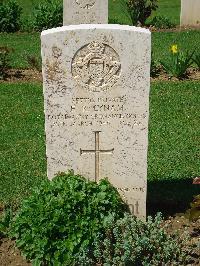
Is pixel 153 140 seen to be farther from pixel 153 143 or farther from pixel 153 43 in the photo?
pixel 153 43

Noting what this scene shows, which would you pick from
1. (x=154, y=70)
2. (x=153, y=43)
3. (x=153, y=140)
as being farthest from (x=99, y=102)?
(x=153, y=43)

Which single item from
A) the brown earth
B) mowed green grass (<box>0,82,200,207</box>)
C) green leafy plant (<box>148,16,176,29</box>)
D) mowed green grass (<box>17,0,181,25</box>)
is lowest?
the brown earth

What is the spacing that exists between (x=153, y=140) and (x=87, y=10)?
161 inches

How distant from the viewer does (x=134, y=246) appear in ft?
15.5

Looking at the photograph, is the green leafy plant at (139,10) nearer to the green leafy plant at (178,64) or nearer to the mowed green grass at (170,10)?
the mowed green grass at (170,10)

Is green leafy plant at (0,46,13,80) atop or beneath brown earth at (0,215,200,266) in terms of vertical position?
atop

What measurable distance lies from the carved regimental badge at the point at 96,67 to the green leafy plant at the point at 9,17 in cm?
1128

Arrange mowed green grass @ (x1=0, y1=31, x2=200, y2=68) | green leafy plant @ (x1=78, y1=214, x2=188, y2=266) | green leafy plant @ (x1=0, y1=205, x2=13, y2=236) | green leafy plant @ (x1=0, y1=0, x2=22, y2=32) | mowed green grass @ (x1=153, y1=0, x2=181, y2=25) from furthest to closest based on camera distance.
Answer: mowed green grass @ (x1=153, y1=0, x2=181, y2=25), green leafy plant @ (x1=0, y1=0, x2=22, y2=32), mowed green grass @ (x1=0, y1=31, x2=200, y2=68), green leafy plant @ (x1=0, y1=205, x2=13, y2=236), green leafy plant @ (x1=78, y1=214, x2=188, y2=266)

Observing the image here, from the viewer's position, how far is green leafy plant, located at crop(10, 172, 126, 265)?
4.79m

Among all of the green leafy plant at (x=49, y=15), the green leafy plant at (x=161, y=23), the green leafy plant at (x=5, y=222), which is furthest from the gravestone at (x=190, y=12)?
the green leafy plant at (x=5, y=222)

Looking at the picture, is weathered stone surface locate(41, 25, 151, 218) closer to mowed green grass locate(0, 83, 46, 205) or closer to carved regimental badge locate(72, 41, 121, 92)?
carved regimental badge locate(72, 41, 121, 92)

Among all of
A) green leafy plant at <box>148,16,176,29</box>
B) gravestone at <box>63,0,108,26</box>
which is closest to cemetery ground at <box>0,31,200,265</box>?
gravestone at <box>63,0,108,26</box>

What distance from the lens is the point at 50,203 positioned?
192 inches

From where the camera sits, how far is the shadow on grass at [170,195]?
19.5 ft
